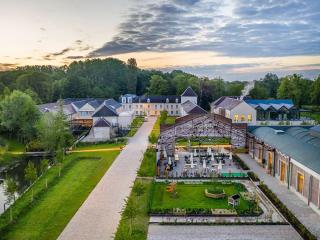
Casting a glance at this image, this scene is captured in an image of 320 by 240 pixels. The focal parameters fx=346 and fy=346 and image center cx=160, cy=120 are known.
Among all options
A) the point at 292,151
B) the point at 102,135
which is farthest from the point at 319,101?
the point at 292,151

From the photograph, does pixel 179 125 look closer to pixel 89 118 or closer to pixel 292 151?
pixel 292 151

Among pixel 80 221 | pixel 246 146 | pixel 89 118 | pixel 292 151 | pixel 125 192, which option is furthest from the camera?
pixel 89 118

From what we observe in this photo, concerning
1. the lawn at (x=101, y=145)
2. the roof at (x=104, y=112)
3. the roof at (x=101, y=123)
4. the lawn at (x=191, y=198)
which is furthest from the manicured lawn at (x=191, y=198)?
the roof at (x=104, y=112)

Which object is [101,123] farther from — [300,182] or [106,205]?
[300,182]

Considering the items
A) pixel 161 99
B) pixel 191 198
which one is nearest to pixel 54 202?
pixel 191 198

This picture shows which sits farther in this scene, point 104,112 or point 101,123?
point 104,112

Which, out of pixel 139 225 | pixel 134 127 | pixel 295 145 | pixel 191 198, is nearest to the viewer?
pixel 139 225

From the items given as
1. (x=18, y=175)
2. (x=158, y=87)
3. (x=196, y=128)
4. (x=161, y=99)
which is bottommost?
(x=18, y=175)
